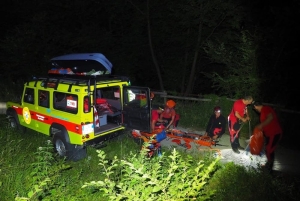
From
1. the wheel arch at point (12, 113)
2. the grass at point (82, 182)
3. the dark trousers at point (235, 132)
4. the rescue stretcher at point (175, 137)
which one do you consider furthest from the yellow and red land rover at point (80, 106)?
the dark trousers at point (235, 132)

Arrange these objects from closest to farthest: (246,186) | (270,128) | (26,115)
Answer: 1. (246,186)
2. (270,128)
3. (26,115)

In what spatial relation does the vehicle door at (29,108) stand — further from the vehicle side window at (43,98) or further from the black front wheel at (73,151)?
the black front wheel at (73,151)

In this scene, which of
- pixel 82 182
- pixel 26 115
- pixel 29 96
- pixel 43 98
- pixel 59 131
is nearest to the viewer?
pixel 82 182

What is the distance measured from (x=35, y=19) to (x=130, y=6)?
21.6 ft

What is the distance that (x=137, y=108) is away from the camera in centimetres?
708

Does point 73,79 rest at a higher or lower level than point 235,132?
higher

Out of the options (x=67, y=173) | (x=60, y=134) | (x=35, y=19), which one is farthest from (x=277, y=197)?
(x=35, y=19)

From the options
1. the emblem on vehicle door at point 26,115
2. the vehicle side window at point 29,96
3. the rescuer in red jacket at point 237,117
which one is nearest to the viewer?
the rescuer in red jacket at point 237,117

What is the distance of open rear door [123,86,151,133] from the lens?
6896 mm

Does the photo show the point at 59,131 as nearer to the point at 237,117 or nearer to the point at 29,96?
the point at 29,96

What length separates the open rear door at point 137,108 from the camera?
6.90 m

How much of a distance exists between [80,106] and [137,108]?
5.36 feet

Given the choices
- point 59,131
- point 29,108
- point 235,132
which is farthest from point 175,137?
point 29,108

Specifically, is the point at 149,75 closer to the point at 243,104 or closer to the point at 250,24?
the point at 250,24
